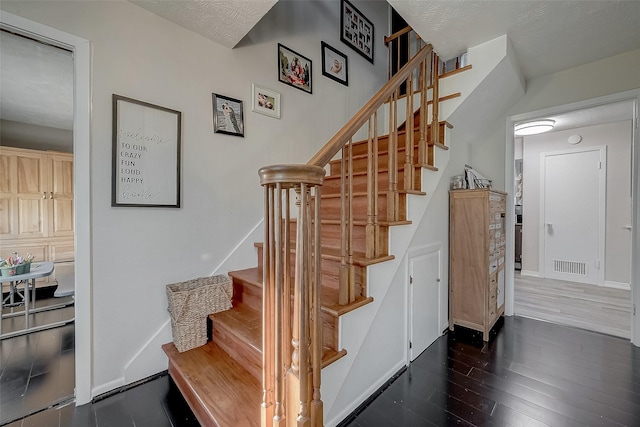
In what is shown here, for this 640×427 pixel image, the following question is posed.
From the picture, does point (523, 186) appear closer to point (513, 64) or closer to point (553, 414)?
point (513, 64)

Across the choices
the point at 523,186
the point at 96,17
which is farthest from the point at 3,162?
the point at 523,186

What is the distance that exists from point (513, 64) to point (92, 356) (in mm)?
3675

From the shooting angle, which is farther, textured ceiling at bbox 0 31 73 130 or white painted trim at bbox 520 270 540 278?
white painted trim at bbox 520 270 540 278

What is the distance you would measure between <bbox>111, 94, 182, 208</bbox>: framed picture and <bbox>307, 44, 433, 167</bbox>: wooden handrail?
1048 mm

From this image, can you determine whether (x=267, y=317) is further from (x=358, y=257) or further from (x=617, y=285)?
(x=617, y=285)

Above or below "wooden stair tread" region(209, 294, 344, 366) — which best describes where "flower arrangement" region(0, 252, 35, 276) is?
above

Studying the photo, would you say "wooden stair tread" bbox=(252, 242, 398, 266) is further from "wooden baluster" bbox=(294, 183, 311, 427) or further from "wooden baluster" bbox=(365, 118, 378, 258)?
"wooden baluster" bbox=(294, 183, 311, 427)

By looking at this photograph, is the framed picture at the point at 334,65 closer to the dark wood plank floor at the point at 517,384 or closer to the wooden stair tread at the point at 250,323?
the wooden stair tread at the point at 250,323

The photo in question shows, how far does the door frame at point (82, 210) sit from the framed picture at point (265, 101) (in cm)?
103

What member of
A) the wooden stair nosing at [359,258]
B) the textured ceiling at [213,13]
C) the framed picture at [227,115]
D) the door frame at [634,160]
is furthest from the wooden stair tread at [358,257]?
the door frame at [634,160]

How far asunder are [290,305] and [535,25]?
255 centimetres

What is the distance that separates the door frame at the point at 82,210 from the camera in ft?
4.89

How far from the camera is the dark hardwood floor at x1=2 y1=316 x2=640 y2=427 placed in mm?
1427

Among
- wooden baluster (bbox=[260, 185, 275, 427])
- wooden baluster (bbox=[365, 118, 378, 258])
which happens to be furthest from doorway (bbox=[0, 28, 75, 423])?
wooden baluster (bbox=[365, 118, 378, 258])
